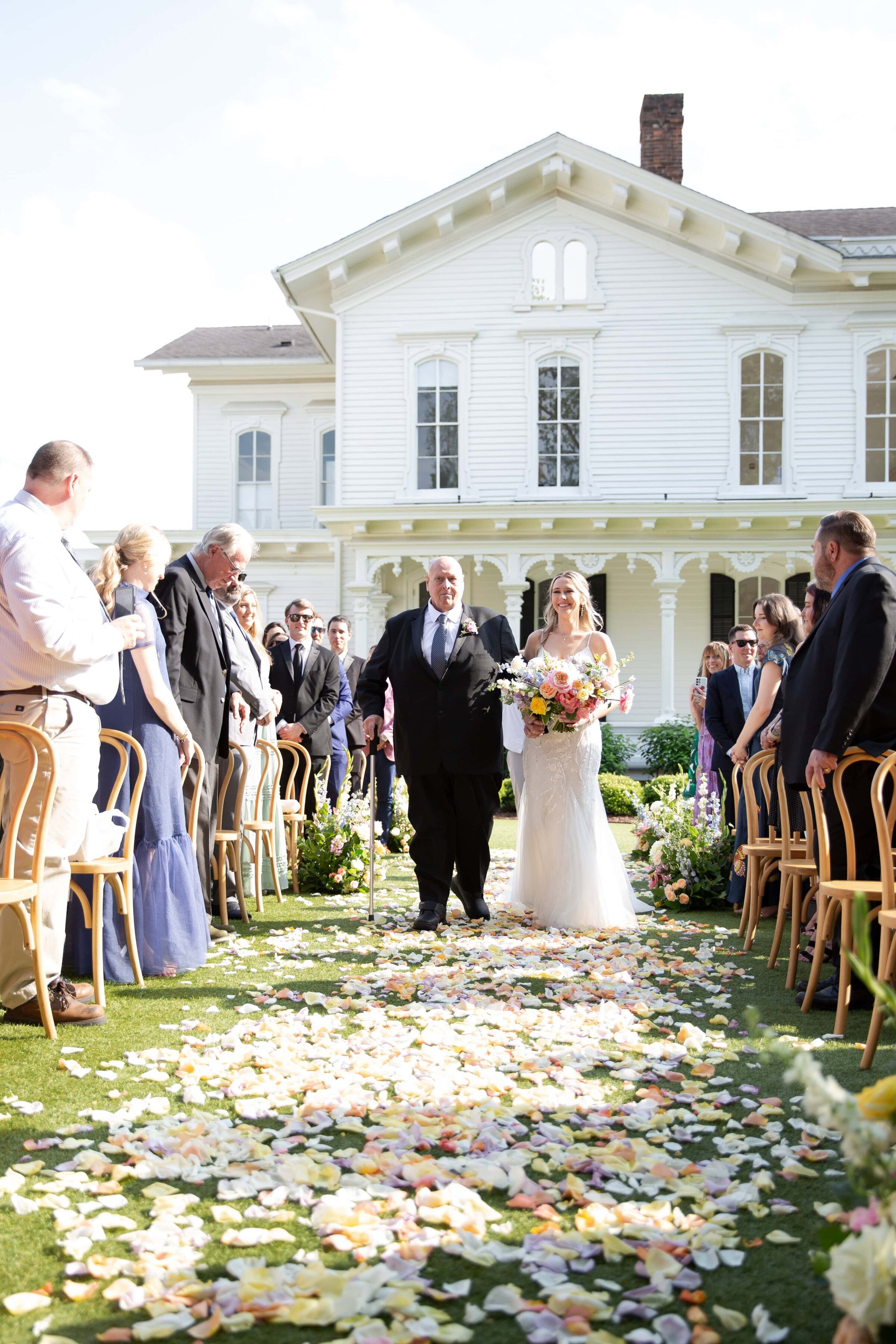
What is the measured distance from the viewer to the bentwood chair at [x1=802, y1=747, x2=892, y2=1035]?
4.93 m

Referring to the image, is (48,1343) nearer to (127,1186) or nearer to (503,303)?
(127,1186)

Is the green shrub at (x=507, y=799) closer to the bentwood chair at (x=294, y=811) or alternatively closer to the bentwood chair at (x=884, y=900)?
the bentwood chair at (x=294, y=811)

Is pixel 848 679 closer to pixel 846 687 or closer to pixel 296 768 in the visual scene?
pixel 846 687

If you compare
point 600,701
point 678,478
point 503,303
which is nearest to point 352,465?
point 503,303

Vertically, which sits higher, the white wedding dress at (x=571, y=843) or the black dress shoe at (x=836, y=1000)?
the white wedding dress at (x=571, y=843)

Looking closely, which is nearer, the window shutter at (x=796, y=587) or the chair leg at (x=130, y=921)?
the chair leg at (x=130, y=921)

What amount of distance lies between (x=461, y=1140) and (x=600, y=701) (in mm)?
4548

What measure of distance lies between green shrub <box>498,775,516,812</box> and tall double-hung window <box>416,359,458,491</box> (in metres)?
6.04

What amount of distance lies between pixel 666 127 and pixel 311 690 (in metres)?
18.3

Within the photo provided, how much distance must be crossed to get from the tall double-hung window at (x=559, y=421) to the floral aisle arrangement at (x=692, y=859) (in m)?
12.7

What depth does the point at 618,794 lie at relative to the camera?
57.2 ft

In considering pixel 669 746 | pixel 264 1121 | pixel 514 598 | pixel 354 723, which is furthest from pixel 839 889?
pixel 514 598

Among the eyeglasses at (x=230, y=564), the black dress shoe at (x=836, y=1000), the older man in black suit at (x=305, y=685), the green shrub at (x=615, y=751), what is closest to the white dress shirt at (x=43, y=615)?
the eyeglasses at (x=230, y=564)

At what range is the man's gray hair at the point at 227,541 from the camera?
7051mm
